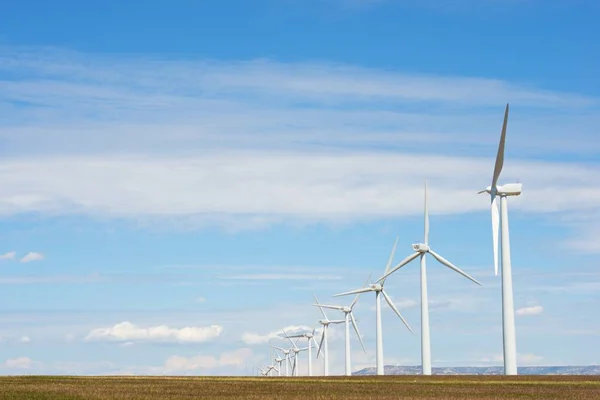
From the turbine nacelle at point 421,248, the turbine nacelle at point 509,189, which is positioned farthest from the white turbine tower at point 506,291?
the turbine nacelle at point 421,248

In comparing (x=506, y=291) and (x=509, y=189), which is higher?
(x=509, y=189)

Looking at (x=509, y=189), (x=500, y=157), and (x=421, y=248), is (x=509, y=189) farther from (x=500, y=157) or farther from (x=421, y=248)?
(x=421, y=248)

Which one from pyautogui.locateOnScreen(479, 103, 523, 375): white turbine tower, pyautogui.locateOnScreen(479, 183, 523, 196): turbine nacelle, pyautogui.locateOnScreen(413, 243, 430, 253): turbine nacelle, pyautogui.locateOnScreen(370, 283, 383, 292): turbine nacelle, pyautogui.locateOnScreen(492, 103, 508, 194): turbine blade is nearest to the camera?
pyautogui.locateOnScreen(492, 103, 508, 194): turbine blade

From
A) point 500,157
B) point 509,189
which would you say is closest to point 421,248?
point 509,189

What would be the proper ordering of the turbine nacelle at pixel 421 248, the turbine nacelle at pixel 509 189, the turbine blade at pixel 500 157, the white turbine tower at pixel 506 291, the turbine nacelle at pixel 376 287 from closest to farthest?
the turbine blade at pixel 500 157 < the white turbine tower at pixel 506 291 < the turbine nacelle at pixel 509 189 < the turbine nacelle at pixel 421 248 < the turbine nacelle at pixel 376 287

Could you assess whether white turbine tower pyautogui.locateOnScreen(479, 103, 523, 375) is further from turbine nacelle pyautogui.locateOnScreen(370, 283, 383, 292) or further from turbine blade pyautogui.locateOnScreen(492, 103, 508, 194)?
turbine nacelle pyautogui.locateOnScreen(370, 283, 383, 292)

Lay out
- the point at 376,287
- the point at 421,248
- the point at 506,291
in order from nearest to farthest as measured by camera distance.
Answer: the point at 506,291 → the point at 421,248 → the point at 376,287

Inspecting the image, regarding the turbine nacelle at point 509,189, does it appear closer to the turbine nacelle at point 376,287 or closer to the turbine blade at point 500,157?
the turbine blade at point 500,157

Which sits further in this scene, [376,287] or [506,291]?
[376,287]

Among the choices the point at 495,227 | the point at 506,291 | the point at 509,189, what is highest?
the point at 509,189

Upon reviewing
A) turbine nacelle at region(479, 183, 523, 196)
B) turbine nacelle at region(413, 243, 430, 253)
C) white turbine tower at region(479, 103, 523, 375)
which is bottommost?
white turbine tower at region(479, 103, 523, 375)

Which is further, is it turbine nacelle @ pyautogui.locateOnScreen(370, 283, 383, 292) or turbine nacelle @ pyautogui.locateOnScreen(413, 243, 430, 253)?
turbine nacelle @ pyautogui.locateOnScreen(370, 283, 383, 292)

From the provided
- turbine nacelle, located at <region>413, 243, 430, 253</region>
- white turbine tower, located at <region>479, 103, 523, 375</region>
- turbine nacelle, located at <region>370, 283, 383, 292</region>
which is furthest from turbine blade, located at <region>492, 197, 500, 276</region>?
turbine nacelle, located at <region>370, 283, 383, 292</region>

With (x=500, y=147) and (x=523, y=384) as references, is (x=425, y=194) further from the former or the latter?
(x=523, y=384)
